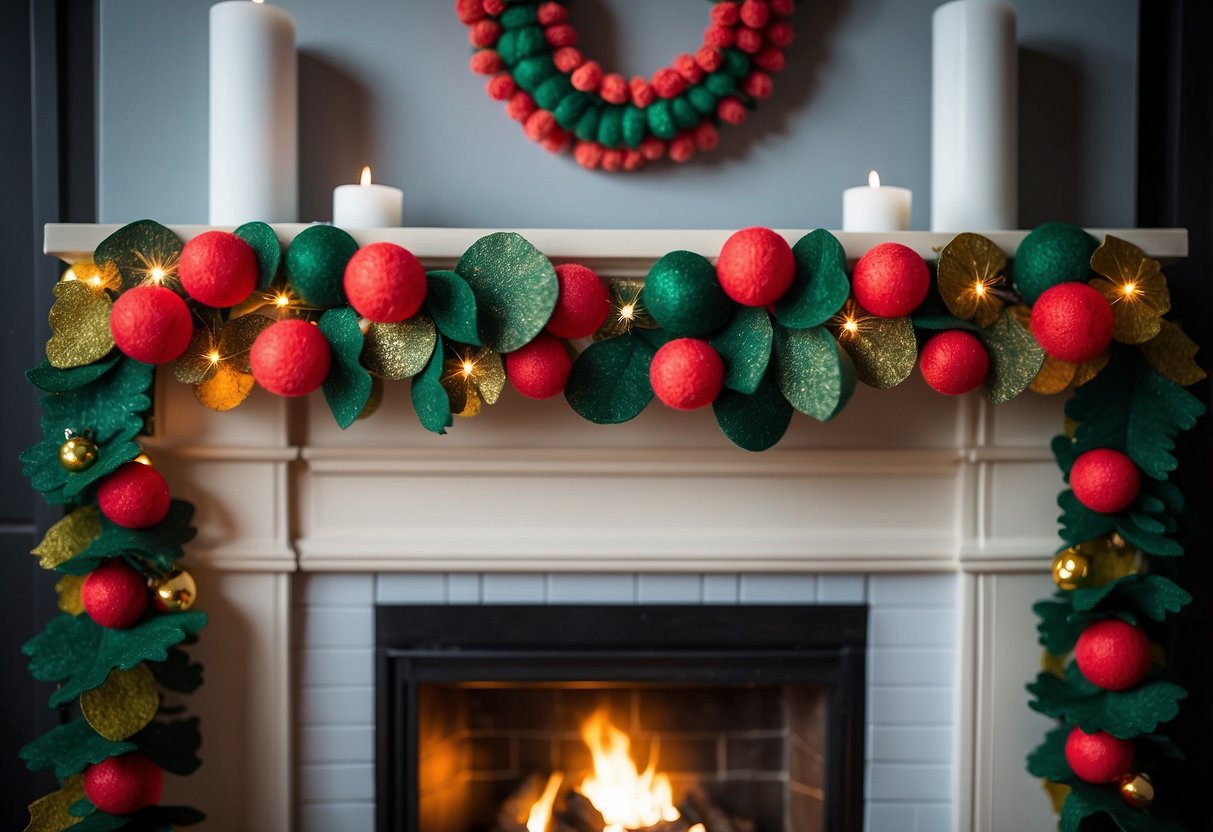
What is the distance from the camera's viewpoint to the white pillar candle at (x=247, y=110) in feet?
3.73

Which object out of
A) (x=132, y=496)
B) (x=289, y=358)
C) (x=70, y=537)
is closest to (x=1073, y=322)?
(x=289, y=358)

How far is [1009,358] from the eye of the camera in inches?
42.3

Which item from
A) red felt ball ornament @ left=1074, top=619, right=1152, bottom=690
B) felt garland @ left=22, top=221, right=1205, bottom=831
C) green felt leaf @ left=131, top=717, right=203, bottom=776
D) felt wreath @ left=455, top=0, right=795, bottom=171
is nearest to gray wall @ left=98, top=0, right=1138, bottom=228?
felt wreath @ left=455, top=0, right=795, bottom=171

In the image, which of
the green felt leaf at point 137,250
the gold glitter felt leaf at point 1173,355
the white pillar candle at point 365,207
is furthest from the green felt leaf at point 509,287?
the gold glitter felt leaf at point 1173,355

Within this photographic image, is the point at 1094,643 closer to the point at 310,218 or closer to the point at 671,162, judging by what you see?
the point at 671,162

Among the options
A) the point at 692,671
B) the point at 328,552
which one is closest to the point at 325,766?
the point at 328,552

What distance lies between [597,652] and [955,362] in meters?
0.64

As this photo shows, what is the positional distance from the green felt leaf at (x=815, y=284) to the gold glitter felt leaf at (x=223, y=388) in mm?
688

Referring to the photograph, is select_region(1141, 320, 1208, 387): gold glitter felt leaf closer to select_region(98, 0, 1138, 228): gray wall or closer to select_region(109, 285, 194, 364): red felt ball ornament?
select_region(98, 0, 1138, 228): gray wall

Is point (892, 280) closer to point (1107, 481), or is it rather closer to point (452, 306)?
point (1107, 481)

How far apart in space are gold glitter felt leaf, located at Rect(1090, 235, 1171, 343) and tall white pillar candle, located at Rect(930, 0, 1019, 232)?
0.15m

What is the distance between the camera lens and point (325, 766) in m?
1.26

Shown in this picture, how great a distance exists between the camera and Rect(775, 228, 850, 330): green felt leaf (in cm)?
101

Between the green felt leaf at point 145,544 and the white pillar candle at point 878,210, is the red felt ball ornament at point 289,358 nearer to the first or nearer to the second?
the green felt leaf at point 145,544
